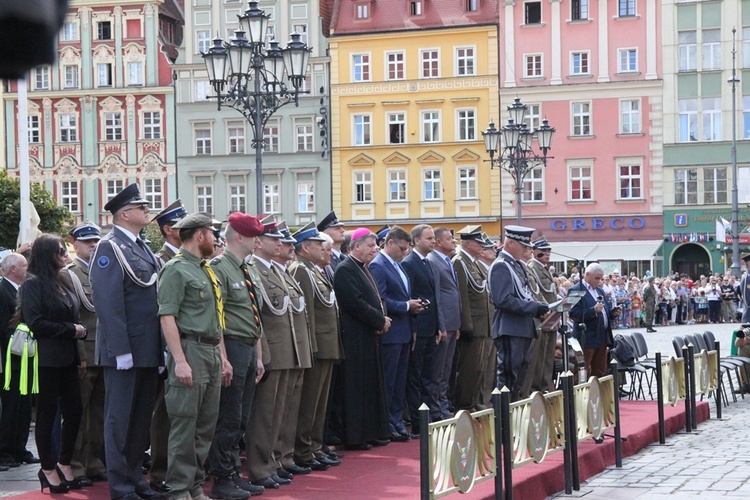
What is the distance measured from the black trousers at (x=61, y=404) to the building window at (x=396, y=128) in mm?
48182

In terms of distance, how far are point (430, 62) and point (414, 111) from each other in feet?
7.83

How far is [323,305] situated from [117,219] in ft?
7.84

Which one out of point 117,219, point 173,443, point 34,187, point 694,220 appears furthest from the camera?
point 694,220

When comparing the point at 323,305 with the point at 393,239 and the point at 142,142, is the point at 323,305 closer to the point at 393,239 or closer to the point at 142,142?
the point at 393,239

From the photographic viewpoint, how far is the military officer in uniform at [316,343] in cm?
890

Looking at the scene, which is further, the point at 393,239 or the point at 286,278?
the point at 393,239

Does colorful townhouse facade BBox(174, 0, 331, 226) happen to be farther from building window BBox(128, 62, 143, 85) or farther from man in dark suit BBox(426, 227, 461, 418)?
man in dark suit BBox(426, 227, 461, 418)

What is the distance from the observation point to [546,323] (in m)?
11.1

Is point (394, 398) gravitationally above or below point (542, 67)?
below

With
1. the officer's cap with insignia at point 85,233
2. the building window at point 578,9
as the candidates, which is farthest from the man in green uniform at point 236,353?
the building window at point 578,9

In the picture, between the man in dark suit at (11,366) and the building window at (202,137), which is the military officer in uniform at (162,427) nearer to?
the man in dark suit at (11,366)

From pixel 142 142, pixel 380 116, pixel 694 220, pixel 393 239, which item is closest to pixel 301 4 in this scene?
pixel 380 116

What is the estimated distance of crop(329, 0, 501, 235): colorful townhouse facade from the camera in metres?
54.8

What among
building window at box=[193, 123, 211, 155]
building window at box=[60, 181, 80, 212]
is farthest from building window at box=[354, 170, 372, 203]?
building window at box=[60, 181, 80, 212]
